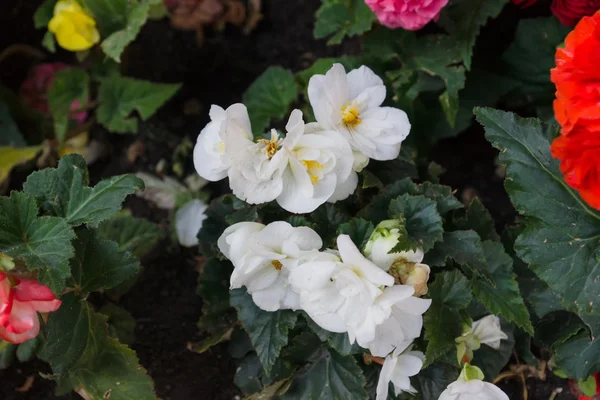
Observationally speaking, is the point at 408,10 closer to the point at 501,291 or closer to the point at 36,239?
the point at 501,291

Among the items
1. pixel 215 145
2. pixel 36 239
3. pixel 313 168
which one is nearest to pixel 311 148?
pixel 313 168

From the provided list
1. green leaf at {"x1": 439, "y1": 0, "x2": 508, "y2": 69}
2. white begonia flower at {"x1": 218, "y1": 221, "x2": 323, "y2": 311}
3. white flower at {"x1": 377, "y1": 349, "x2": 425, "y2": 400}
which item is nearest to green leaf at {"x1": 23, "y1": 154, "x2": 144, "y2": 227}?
white begonia flower at {"x1": 218, "y1": 221, "x2": 323, "y2": 311}

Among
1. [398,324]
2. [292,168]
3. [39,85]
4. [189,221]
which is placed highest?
[292,168]

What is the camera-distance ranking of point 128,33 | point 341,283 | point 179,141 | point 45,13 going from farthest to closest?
1. point 179,141
2. point 45,13
3. point 128,33
4. point 341,283

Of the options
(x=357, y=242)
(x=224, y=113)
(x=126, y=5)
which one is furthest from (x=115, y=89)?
(x=357, y=242)

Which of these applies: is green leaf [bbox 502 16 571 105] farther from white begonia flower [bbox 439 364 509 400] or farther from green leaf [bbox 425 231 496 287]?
white begonia flower [bbox 439 364 509 400]

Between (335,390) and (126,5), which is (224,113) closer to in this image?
(335,390)

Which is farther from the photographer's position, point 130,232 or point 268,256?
point 130,232
